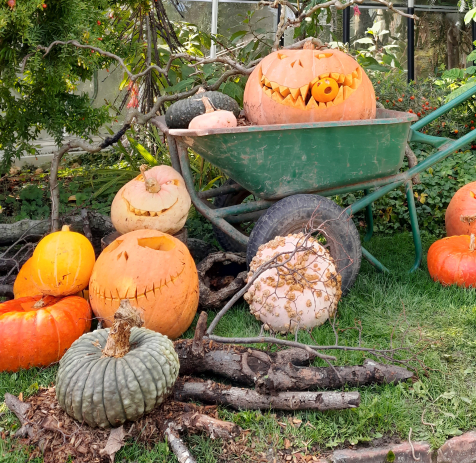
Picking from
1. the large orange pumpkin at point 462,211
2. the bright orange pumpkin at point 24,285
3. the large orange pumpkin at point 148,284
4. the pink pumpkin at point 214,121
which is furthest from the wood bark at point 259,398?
the large orange pumpkin at point 462,211

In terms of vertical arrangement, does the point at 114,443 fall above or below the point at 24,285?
below

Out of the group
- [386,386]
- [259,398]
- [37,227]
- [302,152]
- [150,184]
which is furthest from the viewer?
[37,227]

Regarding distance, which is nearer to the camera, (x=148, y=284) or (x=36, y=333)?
(x=36, y=333)

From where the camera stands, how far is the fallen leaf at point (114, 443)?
176cm

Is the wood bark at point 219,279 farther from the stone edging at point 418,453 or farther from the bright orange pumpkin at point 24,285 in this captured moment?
the stone edging at point 418,453

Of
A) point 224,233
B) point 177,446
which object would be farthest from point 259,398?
point 224,233

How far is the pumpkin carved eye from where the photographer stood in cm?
289

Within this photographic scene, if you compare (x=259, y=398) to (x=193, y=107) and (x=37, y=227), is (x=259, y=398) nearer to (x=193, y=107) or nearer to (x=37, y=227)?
(x=193, y=107)

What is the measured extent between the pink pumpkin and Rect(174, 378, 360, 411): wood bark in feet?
4.69

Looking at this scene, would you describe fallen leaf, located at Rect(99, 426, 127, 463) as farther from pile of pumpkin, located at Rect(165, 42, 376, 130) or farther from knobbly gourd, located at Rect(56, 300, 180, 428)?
pile of pumpkin, located at Rect(165, 42, 376, 130)

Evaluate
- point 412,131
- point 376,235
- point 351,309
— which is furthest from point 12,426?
point 376,235

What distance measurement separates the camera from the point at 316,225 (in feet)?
9.46

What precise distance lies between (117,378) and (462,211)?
8.85ft

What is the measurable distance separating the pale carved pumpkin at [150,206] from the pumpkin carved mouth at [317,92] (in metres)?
0.77
